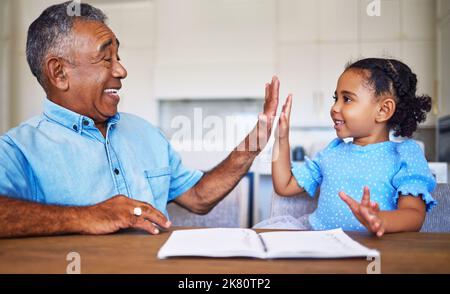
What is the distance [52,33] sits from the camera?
3.30 ft

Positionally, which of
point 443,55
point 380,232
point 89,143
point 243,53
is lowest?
point 380,232

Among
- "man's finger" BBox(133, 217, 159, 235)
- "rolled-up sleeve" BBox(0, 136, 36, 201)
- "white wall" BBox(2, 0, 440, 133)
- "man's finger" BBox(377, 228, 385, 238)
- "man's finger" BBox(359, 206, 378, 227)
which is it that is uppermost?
"white wall" BBox(2, 0, 440, 133)

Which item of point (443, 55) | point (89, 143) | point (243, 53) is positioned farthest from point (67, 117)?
point (443, 55)

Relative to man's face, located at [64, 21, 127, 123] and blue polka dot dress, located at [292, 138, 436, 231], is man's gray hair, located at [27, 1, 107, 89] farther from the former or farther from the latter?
blue polka dot dress, located at [292, 138, 436, 231]

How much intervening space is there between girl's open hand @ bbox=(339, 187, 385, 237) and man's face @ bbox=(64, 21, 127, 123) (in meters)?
0.65

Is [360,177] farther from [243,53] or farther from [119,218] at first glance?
[243,53]

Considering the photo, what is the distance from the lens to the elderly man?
35.5 inches

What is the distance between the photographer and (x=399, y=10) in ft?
11.6

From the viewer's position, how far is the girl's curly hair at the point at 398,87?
1.07 meters

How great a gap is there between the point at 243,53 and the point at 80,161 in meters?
2.94

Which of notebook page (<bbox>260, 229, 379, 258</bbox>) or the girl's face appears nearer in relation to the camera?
notebook page (<bbox>260, 229, 379, 258</bbox>)

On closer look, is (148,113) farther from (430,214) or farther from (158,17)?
(430,214)

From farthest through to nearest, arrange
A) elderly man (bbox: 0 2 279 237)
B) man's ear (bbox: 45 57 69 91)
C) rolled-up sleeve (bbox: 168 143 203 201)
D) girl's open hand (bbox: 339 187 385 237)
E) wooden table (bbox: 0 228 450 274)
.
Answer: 1. rolled-up sleeve (bbox: 168 143 203 201)
2. man's ear (bbox: 45 57 69 91)
3. elderly man (bbox: 0 2 279 237)
4. girl's open hand (bbox: 339 187 385 237)
5. wooden table (bbox: 0 228 450 274)

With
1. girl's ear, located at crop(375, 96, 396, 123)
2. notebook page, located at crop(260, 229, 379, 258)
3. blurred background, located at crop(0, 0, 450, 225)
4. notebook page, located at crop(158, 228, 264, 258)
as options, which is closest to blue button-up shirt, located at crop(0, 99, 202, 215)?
notebook page, located at crop(158, 228, 264, 258)
